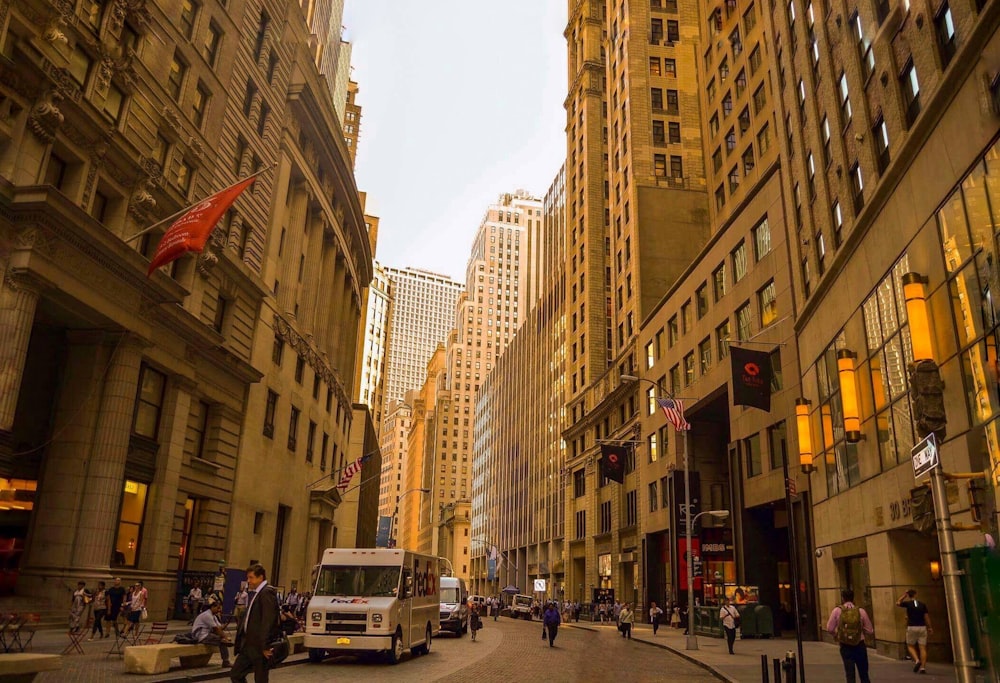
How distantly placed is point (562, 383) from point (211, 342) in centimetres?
6205

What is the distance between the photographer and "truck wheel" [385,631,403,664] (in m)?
19.8

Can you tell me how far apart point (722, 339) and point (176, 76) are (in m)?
32.2

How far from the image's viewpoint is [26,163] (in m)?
21.5

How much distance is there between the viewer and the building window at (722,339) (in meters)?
44.2

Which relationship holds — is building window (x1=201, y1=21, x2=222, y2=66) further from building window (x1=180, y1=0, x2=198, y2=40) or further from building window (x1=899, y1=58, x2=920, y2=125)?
building window (x1=899, y1=58, x2=920, y2=125)

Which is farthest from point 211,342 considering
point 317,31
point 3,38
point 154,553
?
point 317,31

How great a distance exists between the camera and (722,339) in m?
45.0

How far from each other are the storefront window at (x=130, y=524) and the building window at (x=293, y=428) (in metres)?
15.8

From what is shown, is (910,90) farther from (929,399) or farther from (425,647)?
(425,647)

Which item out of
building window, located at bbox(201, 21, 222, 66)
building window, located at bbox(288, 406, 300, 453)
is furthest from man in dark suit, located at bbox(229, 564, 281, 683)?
building window, located at bbox(288, 406, 300, 453)

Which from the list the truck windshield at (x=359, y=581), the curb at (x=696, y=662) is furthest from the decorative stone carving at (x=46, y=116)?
the curb at (x=696, y=662)

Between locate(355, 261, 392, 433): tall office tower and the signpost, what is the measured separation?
418ft

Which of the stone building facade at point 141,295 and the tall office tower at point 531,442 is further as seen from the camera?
the tall office tower at point 531,442

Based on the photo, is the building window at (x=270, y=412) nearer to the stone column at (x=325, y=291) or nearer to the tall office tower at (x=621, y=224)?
the stone column at (x=325, y=291)
